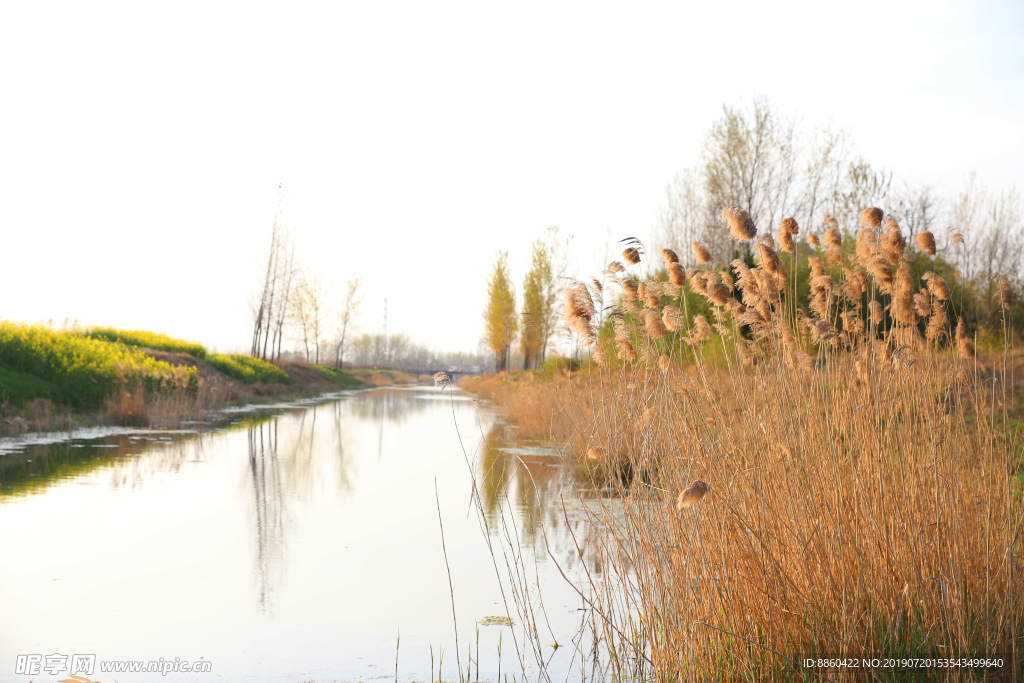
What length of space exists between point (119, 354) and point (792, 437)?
15.3m

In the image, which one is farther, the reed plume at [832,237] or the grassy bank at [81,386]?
the grassy bank at [81,386]

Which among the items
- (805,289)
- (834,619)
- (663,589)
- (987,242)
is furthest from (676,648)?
(987,242)

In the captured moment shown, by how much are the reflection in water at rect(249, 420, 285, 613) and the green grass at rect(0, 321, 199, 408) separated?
11.4ft

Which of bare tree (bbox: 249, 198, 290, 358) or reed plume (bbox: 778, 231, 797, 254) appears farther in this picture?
bare tree (bbox: 249, 198, 290, 358)

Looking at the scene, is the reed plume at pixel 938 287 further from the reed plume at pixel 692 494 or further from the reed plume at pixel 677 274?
the reed plume at pixel 692 494

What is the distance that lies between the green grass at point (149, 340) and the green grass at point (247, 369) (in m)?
0.56

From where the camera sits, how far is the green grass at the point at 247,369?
24.5m

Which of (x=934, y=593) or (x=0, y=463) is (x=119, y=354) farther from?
(x=934, y=593)

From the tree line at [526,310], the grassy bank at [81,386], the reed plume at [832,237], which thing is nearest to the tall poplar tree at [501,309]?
the tree line at [526,310]

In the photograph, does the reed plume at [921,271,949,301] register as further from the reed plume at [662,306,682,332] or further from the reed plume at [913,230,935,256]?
the reed plume at [662,306,682,332]

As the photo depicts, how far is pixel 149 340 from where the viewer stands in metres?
23.3

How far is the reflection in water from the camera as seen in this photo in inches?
179

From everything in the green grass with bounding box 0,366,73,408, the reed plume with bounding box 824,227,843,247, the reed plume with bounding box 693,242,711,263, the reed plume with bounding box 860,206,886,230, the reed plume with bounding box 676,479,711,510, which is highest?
the reed plume with bounding box 860,206,886,230
